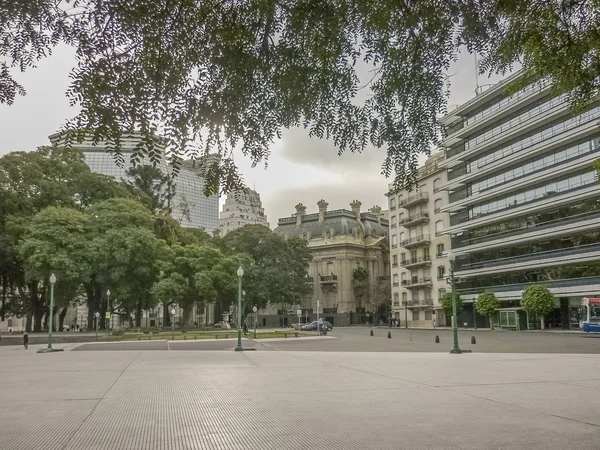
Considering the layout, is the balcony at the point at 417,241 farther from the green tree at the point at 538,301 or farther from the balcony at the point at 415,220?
the green tree at the point at 538,301

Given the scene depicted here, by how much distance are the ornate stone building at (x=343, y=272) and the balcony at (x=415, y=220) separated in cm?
1873

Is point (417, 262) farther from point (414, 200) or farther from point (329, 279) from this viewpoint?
point (329, 279)

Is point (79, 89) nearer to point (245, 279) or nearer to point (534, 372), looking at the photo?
point (534, 372)

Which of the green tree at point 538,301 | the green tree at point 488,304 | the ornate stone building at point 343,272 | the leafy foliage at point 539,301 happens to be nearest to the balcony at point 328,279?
the ornate stone building at point 343,272

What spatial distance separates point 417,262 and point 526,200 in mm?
23057

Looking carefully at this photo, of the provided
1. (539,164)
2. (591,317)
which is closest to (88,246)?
(591,317)

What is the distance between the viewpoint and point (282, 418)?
7965mm

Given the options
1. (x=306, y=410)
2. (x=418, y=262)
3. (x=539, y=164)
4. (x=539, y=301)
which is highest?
(x=539, y=164)

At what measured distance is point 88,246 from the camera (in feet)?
148

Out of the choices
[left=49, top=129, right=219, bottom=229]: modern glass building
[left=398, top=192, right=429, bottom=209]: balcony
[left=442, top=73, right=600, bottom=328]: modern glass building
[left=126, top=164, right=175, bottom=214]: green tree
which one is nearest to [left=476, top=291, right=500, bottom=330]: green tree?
[left=442, top=73, right=600, bottom=328]: modern glass building

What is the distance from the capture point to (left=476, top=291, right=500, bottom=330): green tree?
58.0 metres

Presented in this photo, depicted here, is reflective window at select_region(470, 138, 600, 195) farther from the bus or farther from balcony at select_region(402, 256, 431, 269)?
balcony at select_region(402, 256, 431, 269)

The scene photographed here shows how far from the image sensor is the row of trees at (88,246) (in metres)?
43.6

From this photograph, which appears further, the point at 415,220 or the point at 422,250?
the point at 422,250
